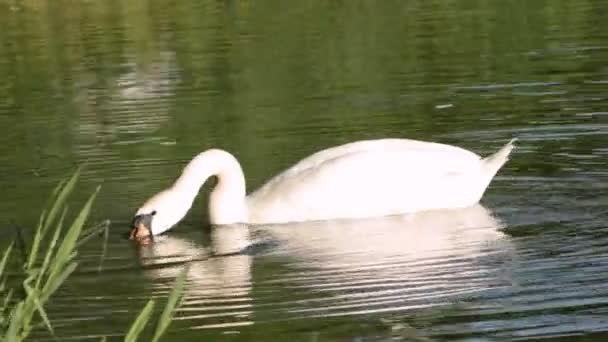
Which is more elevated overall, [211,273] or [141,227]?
[141,227]

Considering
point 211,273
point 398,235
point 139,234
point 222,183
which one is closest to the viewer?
point 211,273

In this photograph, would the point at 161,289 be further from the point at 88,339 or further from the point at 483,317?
the point at 483,317

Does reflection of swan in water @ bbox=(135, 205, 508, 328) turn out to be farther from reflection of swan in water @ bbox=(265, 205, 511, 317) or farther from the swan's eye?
the swan's eye

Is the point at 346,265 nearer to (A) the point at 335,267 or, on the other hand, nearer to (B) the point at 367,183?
(A) the point at 335,267

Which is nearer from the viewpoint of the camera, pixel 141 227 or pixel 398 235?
pixel 398 235

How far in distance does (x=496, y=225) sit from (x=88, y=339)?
3.34 meters

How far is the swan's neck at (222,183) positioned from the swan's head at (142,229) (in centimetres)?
52

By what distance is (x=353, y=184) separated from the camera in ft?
37.7

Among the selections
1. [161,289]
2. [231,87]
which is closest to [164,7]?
[231,87]

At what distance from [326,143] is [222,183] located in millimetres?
2568

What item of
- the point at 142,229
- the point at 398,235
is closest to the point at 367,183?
the point at 398,235

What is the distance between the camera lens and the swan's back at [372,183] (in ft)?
37.6

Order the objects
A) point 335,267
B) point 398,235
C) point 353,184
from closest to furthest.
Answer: point 335,267 < point 398,235 < point 353,184

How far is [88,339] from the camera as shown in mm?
8305
